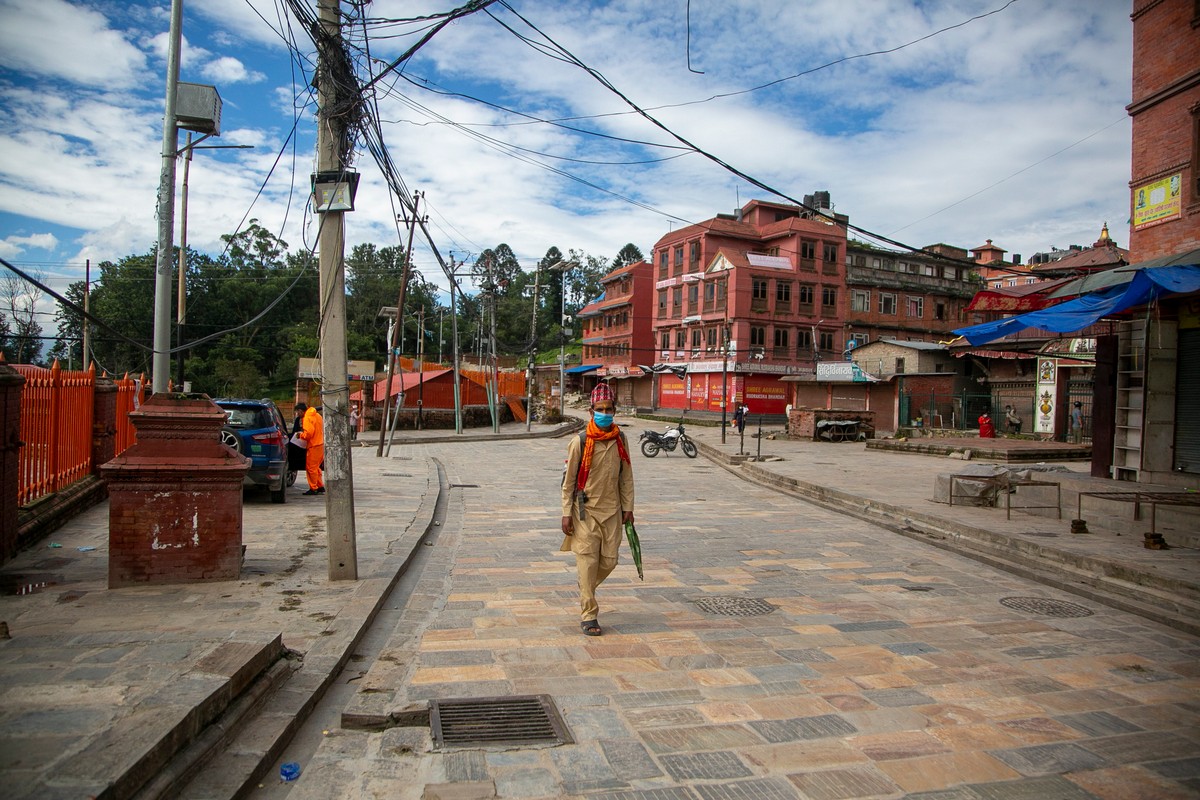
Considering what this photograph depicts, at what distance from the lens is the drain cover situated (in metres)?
3.83

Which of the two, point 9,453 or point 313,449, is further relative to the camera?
point 313,449

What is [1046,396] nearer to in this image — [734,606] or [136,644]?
[734,606]

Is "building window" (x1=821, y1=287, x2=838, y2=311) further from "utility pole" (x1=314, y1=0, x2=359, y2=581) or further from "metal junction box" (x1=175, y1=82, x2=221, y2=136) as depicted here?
"utility pole" (x1=314, y1=0, x2=359, y2=581)

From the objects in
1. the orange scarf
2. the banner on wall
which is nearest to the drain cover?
the orange scarf

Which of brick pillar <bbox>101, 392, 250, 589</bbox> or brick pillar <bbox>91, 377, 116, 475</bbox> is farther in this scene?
brick pillar <bbox>91, 377, 116, 475</bbox>

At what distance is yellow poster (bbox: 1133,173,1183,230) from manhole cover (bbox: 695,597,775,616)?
9889mm

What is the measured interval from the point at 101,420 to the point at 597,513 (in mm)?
8221

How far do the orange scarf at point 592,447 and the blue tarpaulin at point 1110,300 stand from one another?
7602 mm

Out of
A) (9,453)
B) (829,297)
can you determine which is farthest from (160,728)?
(829,297)

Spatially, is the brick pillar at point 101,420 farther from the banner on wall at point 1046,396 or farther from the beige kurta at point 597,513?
the banner on wall at point 1046,396

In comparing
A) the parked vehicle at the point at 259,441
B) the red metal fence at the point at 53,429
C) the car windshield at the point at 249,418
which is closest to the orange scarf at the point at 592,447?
the red metal fence at the point at 53,429

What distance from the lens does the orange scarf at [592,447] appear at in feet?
19.4

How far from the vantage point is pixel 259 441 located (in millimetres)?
11234

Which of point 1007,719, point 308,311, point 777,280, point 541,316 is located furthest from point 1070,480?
point 541,316
